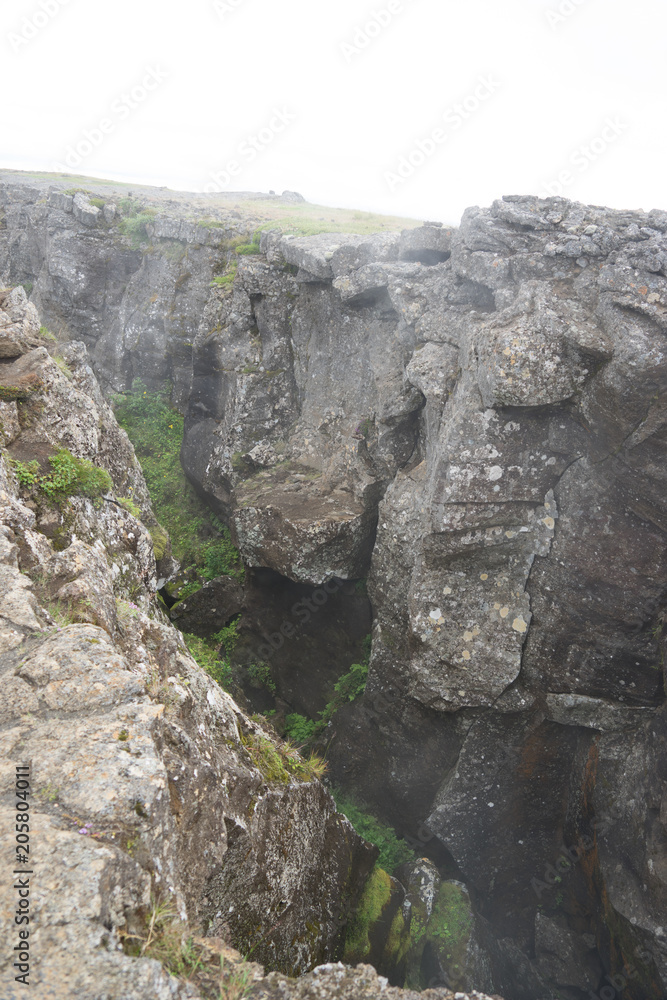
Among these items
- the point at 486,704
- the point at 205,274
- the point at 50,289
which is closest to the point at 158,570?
the point at 486,704

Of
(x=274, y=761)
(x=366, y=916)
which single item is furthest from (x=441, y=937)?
(x=274, y=761)

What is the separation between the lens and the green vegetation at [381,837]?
41.9 ft

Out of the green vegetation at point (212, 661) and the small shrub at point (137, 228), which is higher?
the small shrub at point (137, 228)

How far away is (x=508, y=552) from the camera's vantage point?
11.5 meters

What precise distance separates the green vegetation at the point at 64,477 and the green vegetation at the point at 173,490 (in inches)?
382

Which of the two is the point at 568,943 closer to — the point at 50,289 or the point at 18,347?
Result: the point at 18,347

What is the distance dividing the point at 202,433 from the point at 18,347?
33.1ft

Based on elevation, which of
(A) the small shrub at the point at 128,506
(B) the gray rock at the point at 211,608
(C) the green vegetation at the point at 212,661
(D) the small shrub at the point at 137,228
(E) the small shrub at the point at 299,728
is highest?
(D) the small shrub at the point at 137,228

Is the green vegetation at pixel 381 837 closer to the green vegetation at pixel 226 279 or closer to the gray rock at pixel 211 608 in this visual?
the gray rock at pixel 211 608

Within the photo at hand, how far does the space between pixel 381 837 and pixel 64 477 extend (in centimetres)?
1110

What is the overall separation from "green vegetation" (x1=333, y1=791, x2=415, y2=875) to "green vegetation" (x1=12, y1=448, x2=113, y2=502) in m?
9.71

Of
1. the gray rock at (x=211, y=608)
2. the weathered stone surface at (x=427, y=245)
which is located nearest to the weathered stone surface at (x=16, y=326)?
the gray rock at (x=211, y=608)

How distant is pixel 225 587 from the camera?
17891mm

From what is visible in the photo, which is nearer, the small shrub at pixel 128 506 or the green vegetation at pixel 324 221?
the small shrub at pixel 128 506
